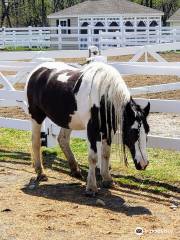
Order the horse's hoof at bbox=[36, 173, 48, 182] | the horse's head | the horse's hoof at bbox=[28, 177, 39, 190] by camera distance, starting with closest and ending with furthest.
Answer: the horse's head < the horse's hoof at bbox=[28, 177, 39, 190] < the horse's hoof at bbox=[36, 173, 48, 182]

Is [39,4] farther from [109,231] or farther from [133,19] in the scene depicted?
[109,231]

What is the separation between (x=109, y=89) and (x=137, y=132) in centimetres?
57

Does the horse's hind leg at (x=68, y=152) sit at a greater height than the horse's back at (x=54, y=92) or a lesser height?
lesser

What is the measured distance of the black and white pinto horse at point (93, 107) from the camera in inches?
231

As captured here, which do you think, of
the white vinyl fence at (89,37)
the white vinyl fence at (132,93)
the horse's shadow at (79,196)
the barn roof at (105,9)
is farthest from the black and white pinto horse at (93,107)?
the barn roof at (105,9)

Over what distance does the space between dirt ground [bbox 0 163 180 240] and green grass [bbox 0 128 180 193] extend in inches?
13.3

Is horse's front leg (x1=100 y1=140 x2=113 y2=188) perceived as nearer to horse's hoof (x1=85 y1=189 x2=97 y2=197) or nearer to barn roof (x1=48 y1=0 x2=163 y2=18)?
horse's hoof (x1=85 y1=189 x2=97 y2=197)

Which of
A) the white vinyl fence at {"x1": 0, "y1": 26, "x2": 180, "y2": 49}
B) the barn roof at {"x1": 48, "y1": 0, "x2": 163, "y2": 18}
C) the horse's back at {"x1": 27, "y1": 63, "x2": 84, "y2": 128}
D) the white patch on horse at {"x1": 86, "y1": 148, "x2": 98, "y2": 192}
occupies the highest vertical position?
the horse's back at {"x1": 27, "y1": 63, "x2": 84, "y2": 128}

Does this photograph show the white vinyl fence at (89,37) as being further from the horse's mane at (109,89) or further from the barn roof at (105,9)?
the horse's mane at (109,89)

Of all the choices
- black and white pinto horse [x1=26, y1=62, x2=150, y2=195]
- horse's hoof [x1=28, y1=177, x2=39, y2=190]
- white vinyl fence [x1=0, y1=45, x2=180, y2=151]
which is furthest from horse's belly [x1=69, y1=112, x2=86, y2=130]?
white vinyl fence [x1=0, y1=45, x2=180, y2=151]

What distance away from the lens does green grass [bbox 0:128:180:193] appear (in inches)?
261

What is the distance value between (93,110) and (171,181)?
4.68 feet

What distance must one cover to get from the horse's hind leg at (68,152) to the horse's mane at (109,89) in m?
1.12

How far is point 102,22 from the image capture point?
46.3 m
